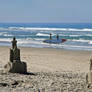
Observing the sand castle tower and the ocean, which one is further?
the ocean

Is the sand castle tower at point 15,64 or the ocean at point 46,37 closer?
the sand castle tower at point 15,64

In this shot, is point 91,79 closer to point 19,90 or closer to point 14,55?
point 19,90

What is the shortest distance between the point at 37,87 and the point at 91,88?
1235 millimetres

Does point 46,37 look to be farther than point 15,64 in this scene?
Yes

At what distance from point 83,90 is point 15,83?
172 cm

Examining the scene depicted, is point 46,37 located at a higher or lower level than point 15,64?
lower

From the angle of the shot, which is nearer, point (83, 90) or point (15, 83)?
point (83, 90)

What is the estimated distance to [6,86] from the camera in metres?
7.16

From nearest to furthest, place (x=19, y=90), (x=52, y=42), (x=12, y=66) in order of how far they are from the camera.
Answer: (x=19, y=90)
(x=12, y=66)
(x=52, y=42)

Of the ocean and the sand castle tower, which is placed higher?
the sand castle tower

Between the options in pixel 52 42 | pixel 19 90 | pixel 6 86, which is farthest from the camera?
pixel 52 42

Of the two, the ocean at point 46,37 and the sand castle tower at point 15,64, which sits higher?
the sand castle tower at point 15,64

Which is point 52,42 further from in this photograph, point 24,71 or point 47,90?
point 47,90

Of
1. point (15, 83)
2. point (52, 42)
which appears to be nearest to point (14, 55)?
point (15, 83)
